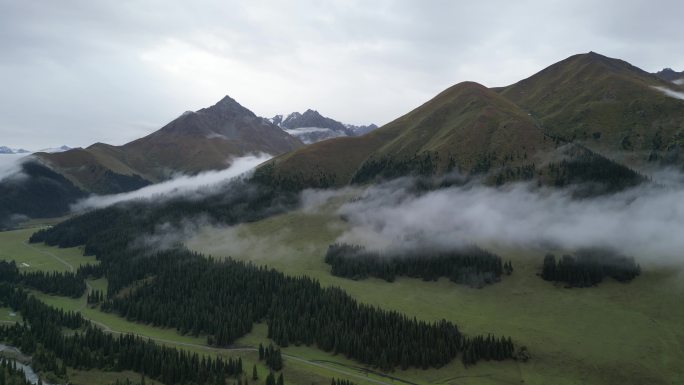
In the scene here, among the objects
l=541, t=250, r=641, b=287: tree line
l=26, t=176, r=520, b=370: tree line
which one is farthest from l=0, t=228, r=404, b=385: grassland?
l=541, t=250, r=641, b=287: tree line

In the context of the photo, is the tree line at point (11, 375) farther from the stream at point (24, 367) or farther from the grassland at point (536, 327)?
the grassland at point (536, 327)

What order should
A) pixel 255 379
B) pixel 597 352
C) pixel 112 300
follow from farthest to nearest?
pixel 112 300
pixel 597 352
pixel 255 379

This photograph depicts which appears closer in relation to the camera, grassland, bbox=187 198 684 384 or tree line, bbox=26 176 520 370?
grassland, bbox=187 198 684 384

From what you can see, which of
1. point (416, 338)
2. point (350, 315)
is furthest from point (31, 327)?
point (416, 338)

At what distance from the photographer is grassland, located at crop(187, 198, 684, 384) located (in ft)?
404

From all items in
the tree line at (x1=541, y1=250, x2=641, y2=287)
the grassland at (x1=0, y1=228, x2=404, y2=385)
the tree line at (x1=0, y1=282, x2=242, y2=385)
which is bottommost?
the grassland at (x1=0, y1=228, x2=404, y2=385)

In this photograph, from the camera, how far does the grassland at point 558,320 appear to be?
4852 inches

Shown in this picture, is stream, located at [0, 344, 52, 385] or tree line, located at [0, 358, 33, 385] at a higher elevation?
tree line, located at [0, 358, 33, 385]

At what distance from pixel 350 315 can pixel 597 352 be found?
71.6m

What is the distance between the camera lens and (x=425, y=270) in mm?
198375

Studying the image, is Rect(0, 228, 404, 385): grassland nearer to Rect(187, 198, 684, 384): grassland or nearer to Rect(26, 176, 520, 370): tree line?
Rect(26, 176, 520, 370): tree line

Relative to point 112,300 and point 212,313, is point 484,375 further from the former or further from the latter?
point 112,300

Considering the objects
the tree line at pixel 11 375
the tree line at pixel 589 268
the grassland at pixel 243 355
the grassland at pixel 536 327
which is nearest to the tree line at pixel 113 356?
the grassland at pixel 243 355

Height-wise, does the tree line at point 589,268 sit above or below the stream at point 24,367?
above
